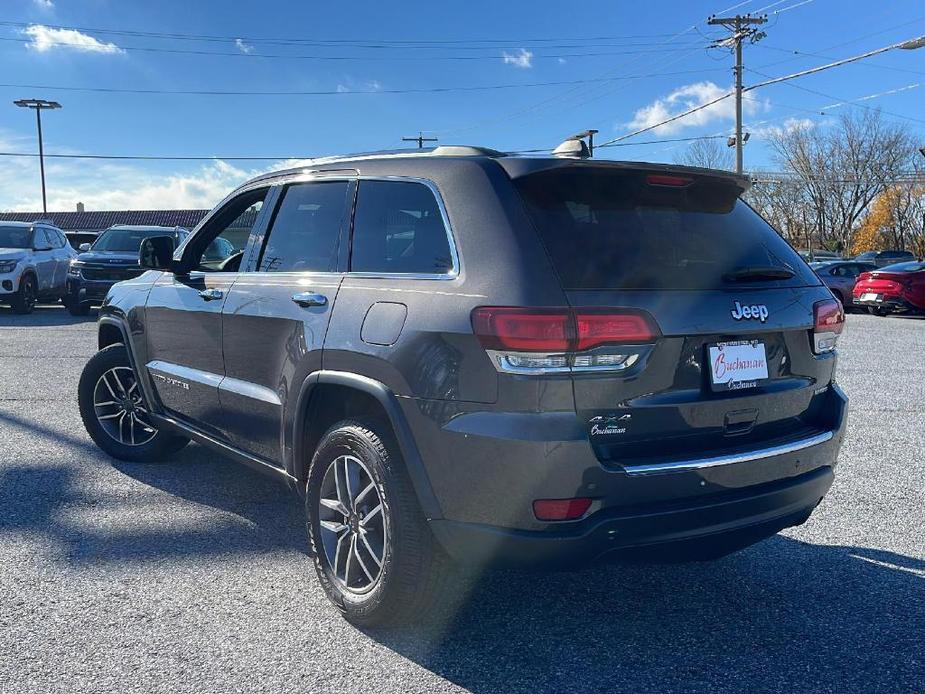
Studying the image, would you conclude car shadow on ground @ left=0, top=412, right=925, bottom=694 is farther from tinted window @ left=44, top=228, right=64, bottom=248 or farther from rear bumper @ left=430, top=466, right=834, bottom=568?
tinted window @ left=44, top=228, right=64, bottom=248

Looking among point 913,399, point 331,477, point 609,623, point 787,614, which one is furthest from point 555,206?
point 913,399

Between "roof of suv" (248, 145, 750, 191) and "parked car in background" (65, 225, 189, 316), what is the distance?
12.5 m

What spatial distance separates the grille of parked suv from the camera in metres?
15.5

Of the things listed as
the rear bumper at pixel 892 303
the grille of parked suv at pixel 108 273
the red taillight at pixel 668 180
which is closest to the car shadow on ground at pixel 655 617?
the red taillight at pixel 668 180

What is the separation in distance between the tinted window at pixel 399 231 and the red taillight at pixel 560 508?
0.85m

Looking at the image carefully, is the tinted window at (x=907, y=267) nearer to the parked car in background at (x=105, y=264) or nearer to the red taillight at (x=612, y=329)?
the parked car in background at (x=105, y=264)

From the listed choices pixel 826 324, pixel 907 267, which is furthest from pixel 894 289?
pixel 826 324

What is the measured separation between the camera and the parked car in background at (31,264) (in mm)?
16047

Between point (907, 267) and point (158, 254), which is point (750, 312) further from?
point (907, 267)

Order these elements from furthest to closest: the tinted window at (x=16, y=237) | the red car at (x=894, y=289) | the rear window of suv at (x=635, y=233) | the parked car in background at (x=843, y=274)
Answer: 1. the parked car in background at (x=843, y=274)
2. the red car at (x=894, y=289)
3. the tinted window at (x=16, y=237)
4. the rear window of suv at (x=635, y=233)

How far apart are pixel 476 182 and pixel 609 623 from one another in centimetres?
171

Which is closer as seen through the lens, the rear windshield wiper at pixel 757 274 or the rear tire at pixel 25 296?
the rear windshield wiper at pixel 757 274

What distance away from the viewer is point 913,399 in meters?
7.66

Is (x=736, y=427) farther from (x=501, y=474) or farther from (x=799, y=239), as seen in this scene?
(x=799, y=239)
